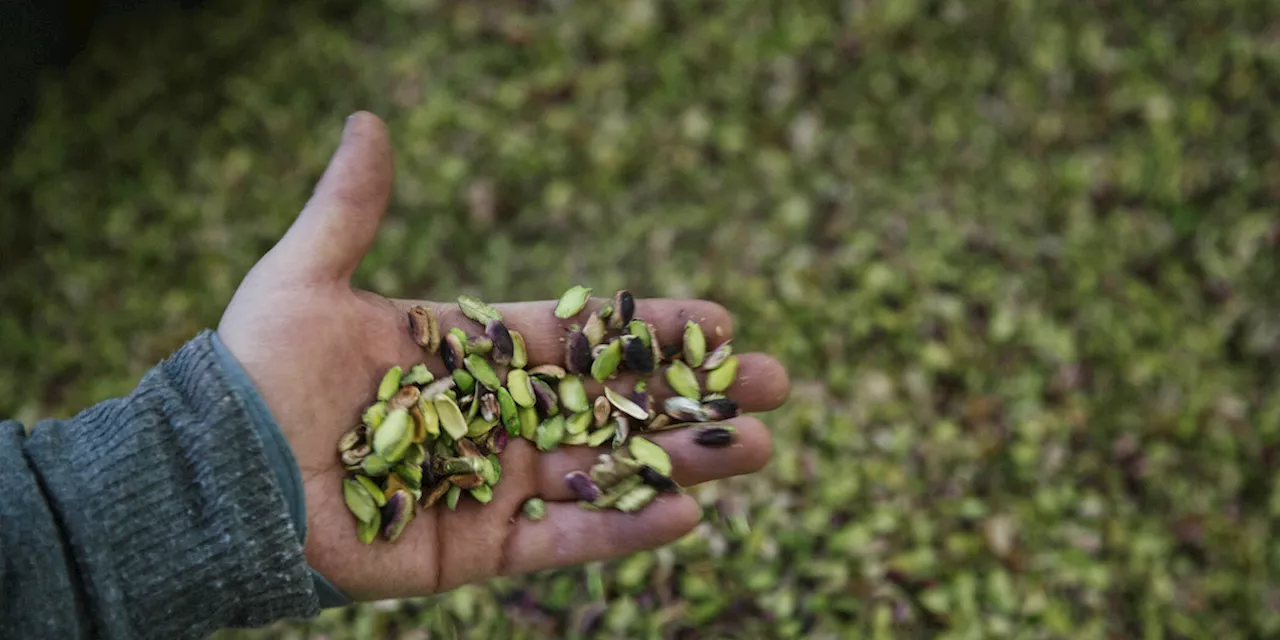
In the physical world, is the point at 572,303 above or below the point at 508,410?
above

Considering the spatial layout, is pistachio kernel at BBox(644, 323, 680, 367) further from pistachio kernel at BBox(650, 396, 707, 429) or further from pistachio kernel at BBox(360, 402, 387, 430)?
pistachio kernel at BBox(360, 402, 387, 430)

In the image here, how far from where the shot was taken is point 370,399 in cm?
173

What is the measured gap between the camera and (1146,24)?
3.11m

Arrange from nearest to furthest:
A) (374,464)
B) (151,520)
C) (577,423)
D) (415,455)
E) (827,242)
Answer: (151,520) → (374,464) → (415,455) → (577,423) → (827,242)

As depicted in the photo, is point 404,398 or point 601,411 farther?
point 601,411

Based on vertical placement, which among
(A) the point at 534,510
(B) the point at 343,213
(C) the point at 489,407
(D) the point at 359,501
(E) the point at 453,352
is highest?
(B) the point at 343,213

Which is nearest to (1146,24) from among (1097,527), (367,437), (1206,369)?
(1206,369)

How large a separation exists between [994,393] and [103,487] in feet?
6.96

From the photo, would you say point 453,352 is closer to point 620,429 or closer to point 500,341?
point 500,341

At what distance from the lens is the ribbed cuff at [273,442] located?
1.52 meters

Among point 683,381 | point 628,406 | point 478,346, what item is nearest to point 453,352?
point 478,346

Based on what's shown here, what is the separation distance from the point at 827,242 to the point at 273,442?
176cm

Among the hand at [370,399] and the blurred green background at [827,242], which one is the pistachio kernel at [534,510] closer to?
the hand at [370,399]

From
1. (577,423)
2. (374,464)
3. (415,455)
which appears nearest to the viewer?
(374,464)
